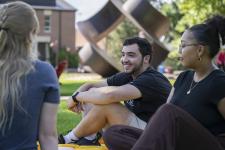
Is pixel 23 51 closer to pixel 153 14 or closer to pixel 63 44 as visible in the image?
pixel 153 14

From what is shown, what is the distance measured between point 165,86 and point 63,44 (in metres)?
52.9

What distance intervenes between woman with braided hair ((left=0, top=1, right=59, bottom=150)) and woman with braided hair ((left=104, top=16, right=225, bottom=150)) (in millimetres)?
856

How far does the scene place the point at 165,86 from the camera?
16.2 ft

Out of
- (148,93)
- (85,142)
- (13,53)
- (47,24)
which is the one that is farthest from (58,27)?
(13,53)

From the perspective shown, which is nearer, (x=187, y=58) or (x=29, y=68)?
(x=29, y=68)

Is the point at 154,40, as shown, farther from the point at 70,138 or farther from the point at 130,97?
the point at 130,97

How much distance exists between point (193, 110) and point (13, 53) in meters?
1.53

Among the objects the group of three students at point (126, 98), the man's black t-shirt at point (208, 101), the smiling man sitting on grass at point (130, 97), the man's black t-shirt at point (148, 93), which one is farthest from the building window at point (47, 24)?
the man's black t-shirt at point (208, 101)

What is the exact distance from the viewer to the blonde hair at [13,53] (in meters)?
2.80

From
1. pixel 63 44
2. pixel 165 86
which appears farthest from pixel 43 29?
pixel 165 86

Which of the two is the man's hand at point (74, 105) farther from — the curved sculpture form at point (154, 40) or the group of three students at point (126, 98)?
the curved sculpture form at point (154, 40)

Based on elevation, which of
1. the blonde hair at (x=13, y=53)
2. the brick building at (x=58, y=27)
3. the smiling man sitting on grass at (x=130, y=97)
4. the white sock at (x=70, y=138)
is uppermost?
the blonde hair at (x=13, y=53)

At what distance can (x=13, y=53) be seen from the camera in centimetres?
282

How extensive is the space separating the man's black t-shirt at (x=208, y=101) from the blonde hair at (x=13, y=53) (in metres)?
1.44
